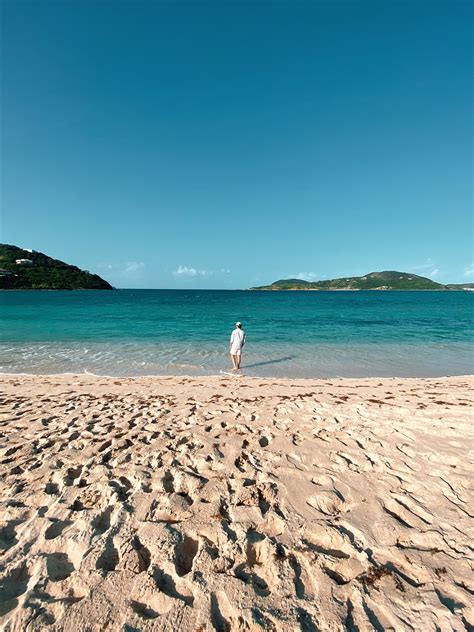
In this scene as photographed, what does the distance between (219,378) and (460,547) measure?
33.9 ft

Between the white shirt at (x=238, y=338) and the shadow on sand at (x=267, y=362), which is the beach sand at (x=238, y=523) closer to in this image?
the white shirt at (x=238, y=338)

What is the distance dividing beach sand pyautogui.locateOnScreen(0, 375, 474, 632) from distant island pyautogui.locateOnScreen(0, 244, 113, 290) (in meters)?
142

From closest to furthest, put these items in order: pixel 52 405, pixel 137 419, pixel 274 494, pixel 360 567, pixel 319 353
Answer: pixel 360 567, pixel 274 494, pixel 137 419, pixel 52 405, pixel 319 353

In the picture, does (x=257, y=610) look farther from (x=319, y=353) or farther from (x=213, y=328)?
(x=213, y=328)

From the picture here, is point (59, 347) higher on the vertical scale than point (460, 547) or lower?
lower

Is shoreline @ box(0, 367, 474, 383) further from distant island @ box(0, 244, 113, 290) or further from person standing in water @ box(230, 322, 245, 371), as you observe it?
distant island @ box(0, 244, 113, 290)

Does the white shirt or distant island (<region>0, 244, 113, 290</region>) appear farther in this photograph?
distant island (<region>0, 244, 113, 290</region>)

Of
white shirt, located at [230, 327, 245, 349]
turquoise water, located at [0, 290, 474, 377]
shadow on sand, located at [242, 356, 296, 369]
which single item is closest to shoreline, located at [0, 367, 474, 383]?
turquoise water, located at [0, 290, 474, 377]

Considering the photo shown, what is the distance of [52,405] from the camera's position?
842cm

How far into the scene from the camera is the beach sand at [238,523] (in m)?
2.57

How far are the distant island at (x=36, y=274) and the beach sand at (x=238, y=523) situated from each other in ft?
466

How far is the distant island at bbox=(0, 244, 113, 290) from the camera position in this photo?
397 ft

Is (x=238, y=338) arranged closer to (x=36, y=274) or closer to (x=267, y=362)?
(x=267, y=362)

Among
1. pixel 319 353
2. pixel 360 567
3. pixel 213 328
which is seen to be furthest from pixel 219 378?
pixel 213 328
